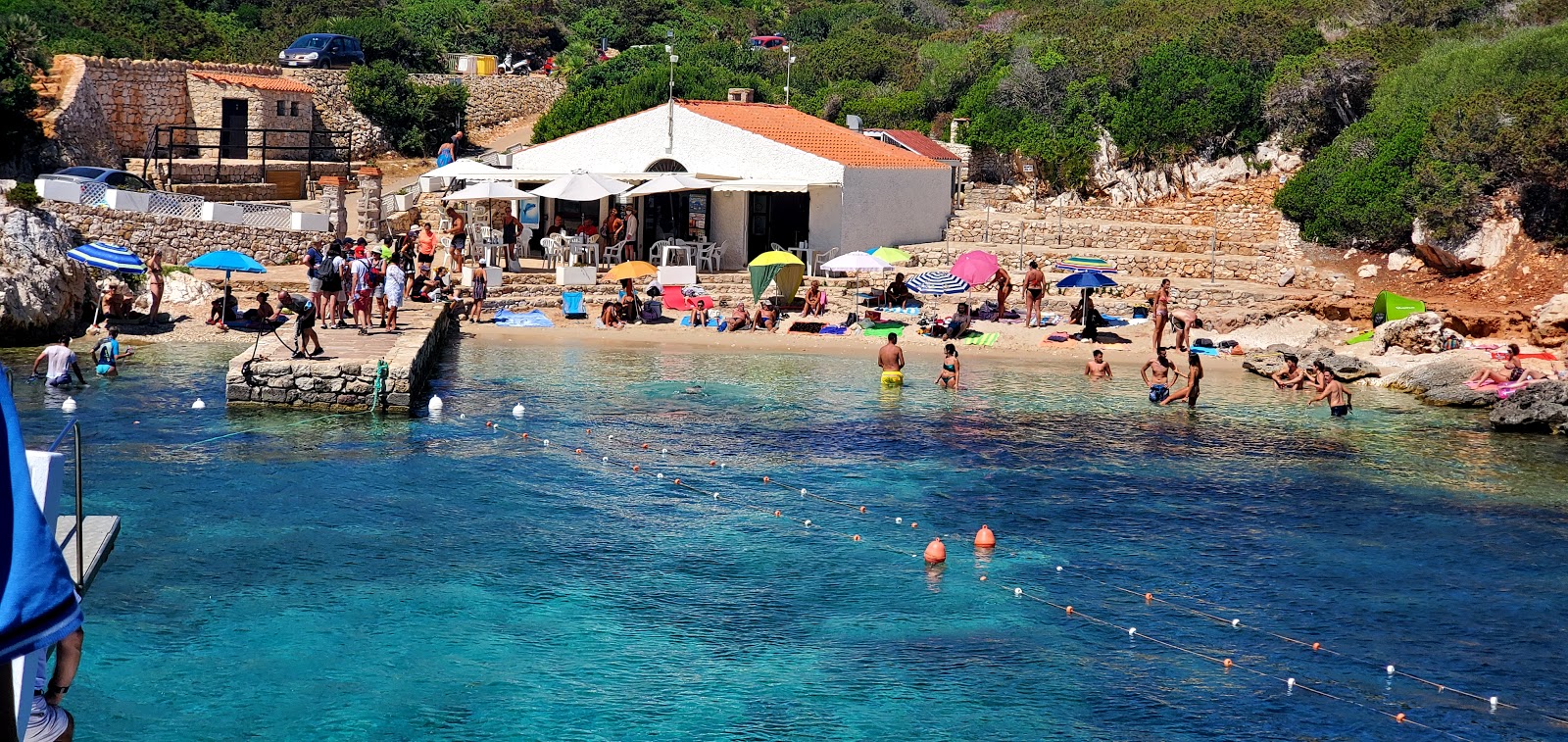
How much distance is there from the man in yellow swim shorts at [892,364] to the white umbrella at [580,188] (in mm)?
10145

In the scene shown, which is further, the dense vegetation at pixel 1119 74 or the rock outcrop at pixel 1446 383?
the dense vegetation at pixel 1119 74

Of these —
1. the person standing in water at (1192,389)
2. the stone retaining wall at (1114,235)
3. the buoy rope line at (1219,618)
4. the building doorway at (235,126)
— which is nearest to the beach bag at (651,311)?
the stone retaining wall at (1114,235)

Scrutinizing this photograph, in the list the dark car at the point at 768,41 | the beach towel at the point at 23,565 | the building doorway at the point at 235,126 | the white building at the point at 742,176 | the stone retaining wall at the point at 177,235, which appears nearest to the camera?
the beach towel at the point at 23,565

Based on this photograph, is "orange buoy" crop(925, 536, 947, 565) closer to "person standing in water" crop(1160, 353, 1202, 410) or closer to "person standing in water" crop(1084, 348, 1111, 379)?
"person standing in water" crop(1160, 353, 1202, 410)

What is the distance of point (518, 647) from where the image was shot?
37.4 ft

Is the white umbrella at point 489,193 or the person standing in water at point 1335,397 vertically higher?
the white umbrella at point 489,193

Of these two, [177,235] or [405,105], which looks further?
[405,105]

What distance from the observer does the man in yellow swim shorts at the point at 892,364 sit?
23875 mm

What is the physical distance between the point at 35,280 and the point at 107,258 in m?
1.25

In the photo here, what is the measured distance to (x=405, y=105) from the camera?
49.2 m

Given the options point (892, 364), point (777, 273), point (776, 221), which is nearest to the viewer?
point (892, 364)

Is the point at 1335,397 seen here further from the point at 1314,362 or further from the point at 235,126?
the point at 235,126

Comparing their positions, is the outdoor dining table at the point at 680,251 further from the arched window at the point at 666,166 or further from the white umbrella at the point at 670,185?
the arched window at the point at 666,166

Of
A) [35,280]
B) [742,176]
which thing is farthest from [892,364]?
[35,280]
